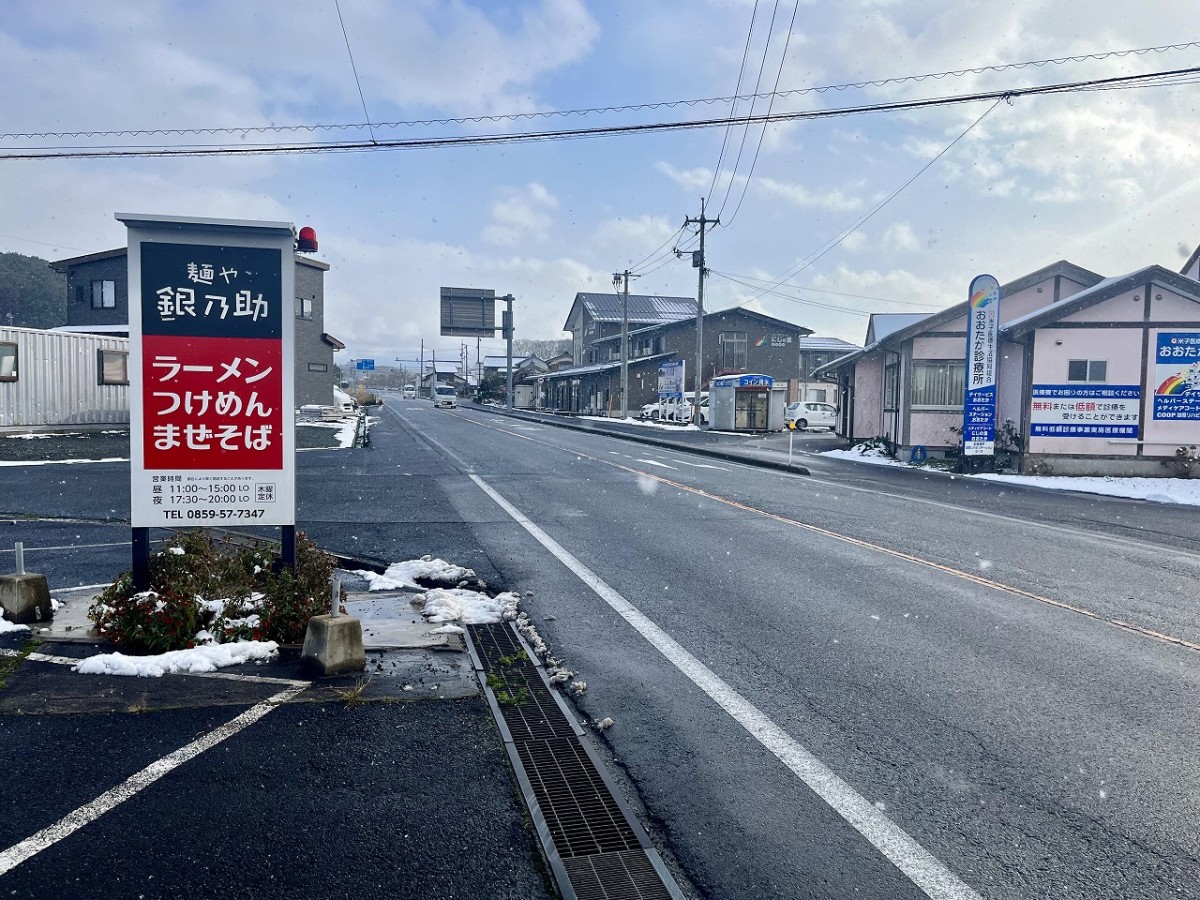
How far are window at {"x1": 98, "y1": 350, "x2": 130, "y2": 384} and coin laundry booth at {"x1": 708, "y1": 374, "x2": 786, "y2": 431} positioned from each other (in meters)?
25.5

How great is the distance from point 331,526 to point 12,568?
3.55 metres

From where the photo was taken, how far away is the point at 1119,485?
19.4 m

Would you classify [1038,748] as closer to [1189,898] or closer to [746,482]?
[1189,898]

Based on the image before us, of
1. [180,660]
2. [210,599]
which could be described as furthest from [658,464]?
[180,660]

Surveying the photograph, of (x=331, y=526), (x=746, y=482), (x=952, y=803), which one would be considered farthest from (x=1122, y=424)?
(x=952, y=803)

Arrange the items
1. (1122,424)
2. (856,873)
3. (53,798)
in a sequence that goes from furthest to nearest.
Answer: (1122,424) < (53,798) < (856,873)

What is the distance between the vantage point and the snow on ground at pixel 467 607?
637 centimetres

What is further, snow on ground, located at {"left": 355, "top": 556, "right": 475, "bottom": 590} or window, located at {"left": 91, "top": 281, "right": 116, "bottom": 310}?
window, located at {"left": 91, "top": 281, "right": 116, "bottom": 310}

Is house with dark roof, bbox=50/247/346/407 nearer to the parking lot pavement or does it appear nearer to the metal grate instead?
the parking lot pavement

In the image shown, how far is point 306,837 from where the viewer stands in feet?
10.5

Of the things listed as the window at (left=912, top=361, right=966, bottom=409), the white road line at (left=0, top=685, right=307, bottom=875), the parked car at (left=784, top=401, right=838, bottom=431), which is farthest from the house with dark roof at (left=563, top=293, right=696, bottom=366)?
the white road line at (left=0, top=685, right=307, bottom=875)

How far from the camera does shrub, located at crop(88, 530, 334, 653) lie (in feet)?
17.3

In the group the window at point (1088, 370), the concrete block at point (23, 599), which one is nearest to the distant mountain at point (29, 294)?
the window at point (1088, 370)

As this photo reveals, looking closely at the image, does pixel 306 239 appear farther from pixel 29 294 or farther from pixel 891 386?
pixel 29 294
